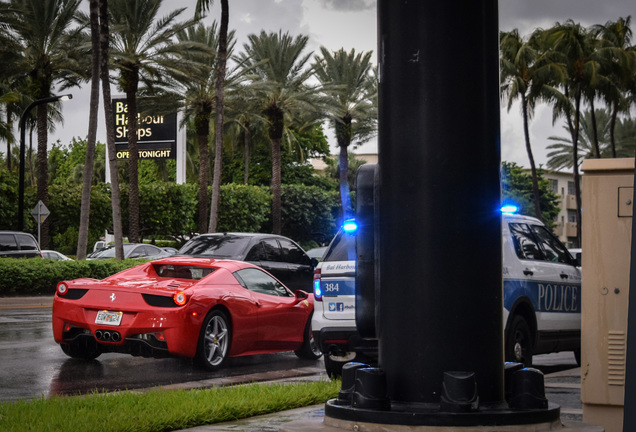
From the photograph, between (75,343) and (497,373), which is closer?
(497,373)

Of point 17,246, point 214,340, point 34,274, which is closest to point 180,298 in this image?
point 214,340

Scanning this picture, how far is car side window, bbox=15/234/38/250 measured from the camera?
2994 cm

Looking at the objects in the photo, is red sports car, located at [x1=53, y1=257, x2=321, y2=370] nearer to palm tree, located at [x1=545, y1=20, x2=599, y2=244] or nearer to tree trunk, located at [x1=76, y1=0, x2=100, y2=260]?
tree trunk, located at [x1=76, y1=0, x2=100, y2=260]

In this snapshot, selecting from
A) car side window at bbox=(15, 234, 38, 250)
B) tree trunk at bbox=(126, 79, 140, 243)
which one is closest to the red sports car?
car side window at bbox=(15, 234, 38, 250)

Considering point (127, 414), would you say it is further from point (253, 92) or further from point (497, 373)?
point (253, 92)

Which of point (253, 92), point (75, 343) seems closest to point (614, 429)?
point (75, 343)

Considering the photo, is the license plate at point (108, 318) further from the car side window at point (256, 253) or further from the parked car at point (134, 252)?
the parked car at point (134, 252)

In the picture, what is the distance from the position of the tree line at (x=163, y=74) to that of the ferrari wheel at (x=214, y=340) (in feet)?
74.4

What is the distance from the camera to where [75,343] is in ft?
37.4

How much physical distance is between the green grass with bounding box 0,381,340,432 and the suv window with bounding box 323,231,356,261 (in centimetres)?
Answer: 198

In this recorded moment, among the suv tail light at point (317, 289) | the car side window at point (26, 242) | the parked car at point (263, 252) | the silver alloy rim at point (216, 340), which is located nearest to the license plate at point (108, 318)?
the silver alloy rim at point (216, 340)

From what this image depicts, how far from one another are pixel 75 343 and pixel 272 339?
7.88ft

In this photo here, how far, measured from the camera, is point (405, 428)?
8.89 feet

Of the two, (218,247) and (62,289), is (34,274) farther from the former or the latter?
(62,289)
